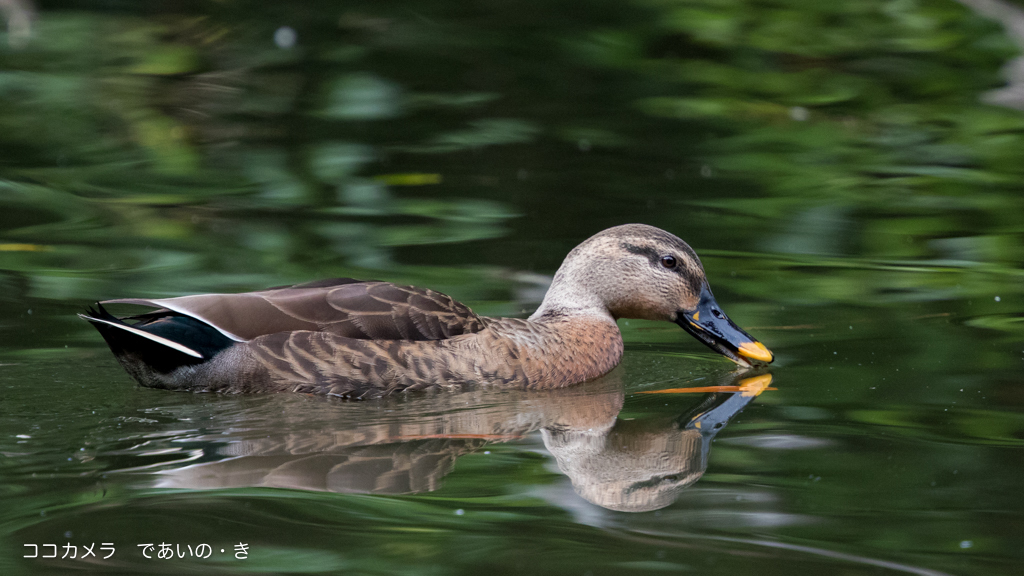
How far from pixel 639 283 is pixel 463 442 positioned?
2.12 m

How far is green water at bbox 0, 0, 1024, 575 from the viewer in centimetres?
412

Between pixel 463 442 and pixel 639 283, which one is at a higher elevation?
pixel 639 283

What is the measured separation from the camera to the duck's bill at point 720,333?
253 inches

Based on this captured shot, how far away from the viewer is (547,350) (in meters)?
6.37

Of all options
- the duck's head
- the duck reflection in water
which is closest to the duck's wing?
the duck reflection in water

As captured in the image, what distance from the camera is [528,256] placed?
27.0 ft

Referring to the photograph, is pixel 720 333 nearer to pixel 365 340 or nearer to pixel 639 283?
pixel 639 283

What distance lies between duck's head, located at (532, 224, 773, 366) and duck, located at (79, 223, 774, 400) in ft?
0.04

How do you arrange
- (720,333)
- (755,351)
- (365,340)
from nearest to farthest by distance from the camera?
(365,340) < (755,351) < (720,333)

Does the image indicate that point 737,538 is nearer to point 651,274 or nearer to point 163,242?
point 651,274

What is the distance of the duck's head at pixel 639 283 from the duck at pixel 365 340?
12 mm

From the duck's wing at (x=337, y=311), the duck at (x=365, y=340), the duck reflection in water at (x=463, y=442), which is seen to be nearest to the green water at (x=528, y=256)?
the duck reflection in water at (x=463, y=442)

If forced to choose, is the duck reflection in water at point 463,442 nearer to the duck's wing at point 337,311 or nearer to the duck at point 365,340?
the duck at point 365,340

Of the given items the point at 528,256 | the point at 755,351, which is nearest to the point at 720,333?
the point at 755,351
